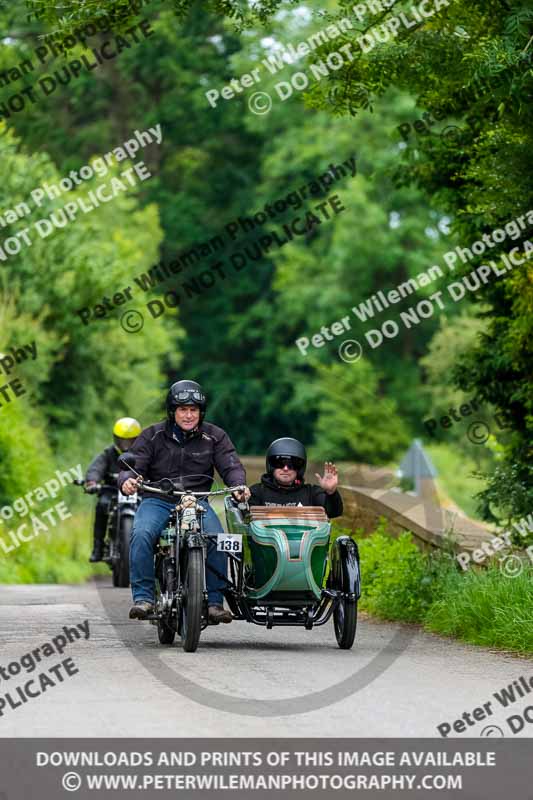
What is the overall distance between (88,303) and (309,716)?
26119 millimetres

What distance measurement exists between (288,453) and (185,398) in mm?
914

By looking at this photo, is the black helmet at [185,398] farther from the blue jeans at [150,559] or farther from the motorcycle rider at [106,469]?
the motorcycle rider at [106,469]

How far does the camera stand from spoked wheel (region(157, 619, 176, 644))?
12.1 meters

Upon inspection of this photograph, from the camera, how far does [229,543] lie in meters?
→ 12.0

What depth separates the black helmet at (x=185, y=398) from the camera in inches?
490

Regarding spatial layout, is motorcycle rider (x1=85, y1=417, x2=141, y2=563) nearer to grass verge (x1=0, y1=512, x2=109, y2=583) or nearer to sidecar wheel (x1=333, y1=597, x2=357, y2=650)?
grass verge (x1=0, y1=512, x2=109, y2=583)

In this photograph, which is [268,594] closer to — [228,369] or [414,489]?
[414,489]

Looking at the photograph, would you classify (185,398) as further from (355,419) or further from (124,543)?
(355,419)

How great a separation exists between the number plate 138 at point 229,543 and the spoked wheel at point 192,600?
478 mm

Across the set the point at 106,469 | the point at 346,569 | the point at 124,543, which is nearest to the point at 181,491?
the point at 346,569

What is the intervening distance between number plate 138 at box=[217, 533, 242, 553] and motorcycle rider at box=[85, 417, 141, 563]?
7147 millimetres

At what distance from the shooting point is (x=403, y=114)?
56844 mm

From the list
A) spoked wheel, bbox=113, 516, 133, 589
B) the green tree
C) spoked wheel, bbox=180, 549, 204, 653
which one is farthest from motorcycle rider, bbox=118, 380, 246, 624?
the green tree
